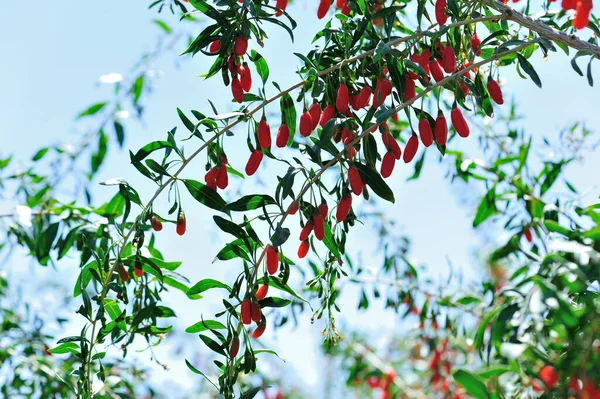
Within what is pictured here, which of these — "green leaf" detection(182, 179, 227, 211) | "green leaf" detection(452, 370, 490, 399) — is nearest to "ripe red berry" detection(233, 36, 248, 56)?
"green leaf" detection(182, 179, 227, 211)

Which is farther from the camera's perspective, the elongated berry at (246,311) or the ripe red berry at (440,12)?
the ripe red berry at (440,12)

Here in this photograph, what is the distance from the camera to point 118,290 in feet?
6.07

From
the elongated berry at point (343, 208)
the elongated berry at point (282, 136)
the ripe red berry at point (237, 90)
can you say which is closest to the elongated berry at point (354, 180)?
the elongated berry at point (343, 208)

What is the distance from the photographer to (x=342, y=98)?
166cm

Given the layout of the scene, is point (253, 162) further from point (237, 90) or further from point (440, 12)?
point (440, 12)

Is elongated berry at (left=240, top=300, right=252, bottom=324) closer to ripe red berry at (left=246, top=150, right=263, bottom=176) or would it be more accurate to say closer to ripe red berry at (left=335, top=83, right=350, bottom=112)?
ripe red berry at (left=246, top=150, right=263, bottom=176)

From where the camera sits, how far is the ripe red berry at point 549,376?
1.18m

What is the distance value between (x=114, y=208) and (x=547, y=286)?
5.60 feet

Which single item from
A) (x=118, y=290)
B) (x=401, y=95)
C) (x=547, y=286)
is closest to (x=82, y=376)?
(x=118, y=290)

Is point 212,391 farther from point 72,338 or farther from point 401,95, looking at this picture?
point 401,95

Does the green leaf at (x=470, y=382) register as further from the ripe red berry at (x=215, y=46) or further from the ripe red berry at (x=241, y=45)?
the ripe red berry at (x=215, y=46)

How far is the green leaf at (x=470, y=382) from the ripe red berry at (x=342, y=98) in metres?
0.66

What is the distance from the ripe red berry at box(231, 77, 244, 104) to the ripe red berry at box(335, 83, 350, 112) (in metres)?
0.21

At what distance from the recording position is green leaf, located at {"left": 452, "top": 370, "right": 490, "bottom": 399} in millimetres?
1203
